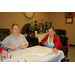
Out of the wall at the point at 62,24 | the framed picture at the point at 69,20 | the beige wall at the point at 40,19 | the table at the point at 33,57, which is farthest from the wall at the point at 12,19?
the table at the point at 33,57

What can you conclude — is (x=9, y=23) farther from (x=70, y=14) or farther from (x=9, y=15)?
(x=70, y=14)

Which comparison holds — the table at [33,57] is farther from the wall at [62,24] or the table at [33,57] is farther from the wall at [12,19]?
the wall at [62,24]

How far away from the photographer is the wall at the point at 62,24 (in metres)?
5.20

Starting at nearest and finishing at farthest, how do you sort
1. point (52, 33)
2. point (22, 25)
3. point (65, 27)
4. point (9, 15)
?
1. point (52, 33)
2. point (9, 15)
3. point (22, 25)
4. point (65, 27)

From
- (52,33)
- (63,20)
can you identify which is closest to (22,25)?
(52,33)

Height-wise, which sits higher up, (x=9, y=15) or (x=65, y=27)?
(x=9, y=15)

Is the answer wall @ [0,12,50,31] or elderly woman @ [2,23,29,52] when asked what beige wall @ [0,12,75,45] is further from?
elderly woman @ [2,23,29,52]

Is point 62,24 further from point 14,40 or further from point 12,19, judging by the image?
point 14,40

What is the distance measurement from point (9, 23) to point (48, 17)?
3.46m

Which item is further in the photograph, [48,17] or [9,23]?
[48,17]

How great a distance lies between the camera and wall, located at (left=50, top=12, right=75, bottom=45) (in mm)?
5203

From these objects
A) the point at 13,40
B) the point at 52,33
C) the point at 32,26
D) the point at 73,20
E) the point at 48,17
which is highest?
the point at 48,17

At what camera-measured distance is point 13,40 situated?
1.71m
